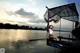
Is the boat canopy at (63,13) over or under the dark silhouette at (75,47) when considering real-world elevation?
over

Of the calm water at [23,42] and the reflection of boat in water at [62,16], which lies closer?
the calm water at [23,42]

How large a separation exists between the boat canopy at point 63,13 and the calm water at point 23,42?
22 cm

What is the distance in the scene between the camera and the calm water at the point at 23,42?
2041 mm

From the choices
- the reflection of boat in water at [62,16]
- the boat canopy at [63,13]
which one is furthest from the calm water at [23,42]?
the boat canopy at [63,13]

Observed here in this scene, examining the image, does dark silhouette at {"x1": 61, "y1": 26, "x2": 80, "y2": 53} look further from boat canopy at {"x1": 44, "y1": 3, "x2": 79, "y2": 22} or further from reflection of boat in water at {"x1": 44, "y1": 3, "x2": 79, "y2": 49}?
boat canopy at {"x1": 44, "y1": 3, "x2": 79, "y2": 22}

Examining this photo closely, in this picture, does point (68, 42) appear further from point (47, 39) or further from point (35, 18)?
point (35, 18)

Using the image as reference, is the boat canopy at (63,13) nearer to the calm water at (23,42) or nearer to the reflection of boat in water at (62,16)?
the reflection of boat in water at (62,16)

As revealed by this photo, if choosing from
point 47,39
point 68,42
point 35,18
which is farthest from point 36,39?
point 68,42

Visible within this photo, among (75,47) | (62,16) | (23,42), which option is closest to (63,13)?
(62,16)

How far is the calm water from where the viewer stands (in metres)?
2.04

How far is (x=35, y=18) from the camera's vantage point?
2164 millimetres

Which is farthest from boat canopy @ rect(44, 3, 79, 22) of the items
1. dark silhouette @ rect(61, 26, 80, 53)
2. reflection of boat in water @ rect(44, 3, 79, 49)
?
dark silhouette @ rect(61, 26, 80, 53)

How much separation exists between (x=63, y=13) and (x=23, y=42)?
2.39 feet

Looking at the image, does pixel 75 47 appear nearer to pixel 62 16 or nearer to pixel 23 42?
pixel 62 16
